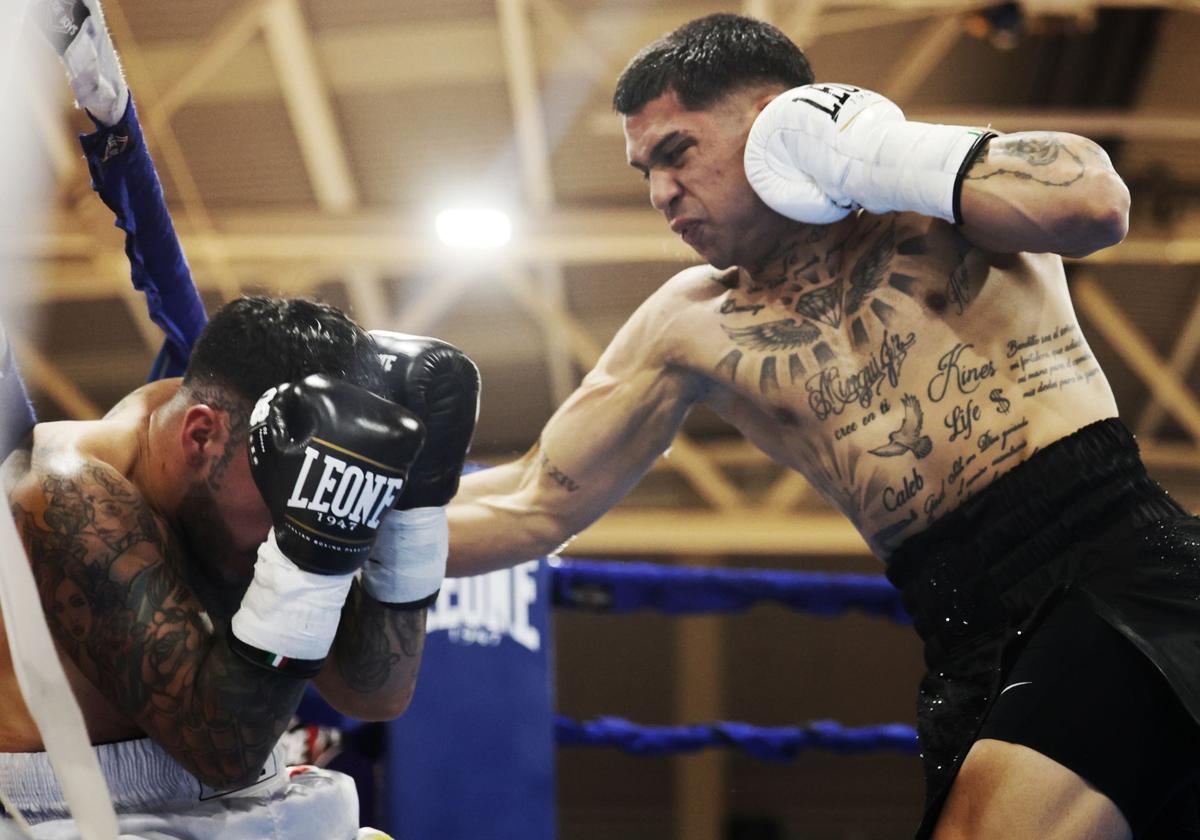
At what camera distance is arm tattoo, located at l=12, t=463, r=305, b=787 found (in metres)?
1.29

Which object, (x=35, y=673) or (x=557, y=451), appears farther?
(x=557, y=451)

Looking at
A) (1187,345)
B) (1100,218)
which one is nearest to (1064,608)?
(1100,218)

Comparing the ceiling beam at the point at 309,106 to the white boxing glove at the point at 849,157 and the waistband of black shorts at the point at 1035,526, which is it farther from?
the waistband of black shorts at the point at 1035,526

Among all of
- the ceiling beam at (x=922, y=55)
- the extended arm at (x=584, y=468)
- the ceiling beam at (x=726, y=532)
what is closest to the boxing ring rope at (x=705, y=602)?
the extended arm at (x=584, y=468)

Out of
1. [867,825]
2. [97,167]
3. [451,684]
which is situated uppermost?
[97,167]

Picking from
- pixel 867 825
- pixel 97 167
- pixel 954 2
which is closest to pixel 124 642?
pixel 97 167

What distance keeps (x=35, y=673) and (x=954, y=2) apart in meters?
→ 5.26

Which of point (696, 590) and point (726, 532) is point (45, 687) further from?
point (726, 532)

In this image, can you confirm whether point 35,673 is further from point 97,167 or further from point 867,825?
point 867,825

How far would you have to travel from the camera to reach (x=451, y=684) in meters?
2.38

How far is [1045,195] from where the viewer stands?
1495 millimetres

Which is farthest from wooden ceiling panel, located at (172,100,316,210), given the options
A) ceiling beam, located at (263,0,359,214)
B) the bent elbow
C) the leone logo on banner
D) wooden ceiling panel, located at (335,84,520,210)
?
the bent elbow

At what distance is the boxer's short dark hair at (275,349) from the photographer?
57.4 inches

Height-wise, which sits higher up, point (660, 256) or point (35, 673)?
point (660, 256)
